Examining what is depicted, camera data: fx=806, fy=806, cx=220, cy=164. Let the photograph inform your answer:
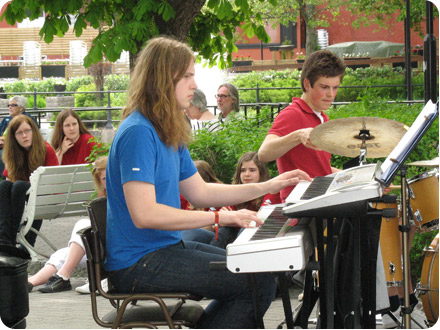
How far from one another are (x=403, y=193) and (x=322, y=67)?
953 millimetres

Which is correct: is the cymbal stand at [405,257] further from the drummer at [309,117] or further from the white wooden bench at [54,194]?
the white wooden bench at [54,194]

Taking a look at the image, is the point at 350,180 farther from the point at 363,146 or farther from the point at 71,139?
the point at 71,139

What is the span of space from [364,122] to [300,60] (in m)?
25.8

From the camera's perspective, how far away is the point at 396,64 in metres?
28.6

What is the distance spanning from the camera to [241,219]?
363 centimetres

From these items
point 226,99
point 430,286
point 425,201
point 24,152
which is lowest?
point 430,286

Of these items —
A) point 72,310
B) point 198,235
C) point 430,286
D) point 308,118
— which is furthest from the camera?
point 72,310

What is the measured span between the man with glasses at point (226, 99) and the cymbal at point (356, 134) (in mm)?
5120

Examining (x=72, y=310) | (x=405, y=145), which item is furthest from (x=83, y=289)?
(x=405, y=145)

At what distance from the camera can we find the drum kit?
434cm

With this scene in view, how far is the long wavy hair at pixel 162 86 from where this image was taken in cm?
377

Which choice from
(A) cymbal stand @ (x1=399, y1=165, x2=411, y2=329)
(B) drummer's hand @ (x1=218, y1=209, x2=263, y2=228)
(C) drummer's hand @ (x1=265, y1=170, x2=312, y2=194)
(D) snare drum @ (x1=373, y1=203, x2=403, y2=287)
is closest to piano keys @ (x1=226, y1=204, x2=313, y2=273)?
(B) drummer's hand @ (x1=218, y1=209, x2=263, y2=228)

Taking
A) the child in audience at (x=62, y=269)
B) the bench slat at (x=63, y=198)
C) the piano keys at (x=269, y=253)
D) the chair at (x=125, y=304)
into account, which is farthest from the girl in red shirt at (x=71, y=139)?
the piano keys at (x=269, y=253)

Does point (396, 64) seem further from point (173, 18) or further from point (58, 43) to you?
point (173, 18)
